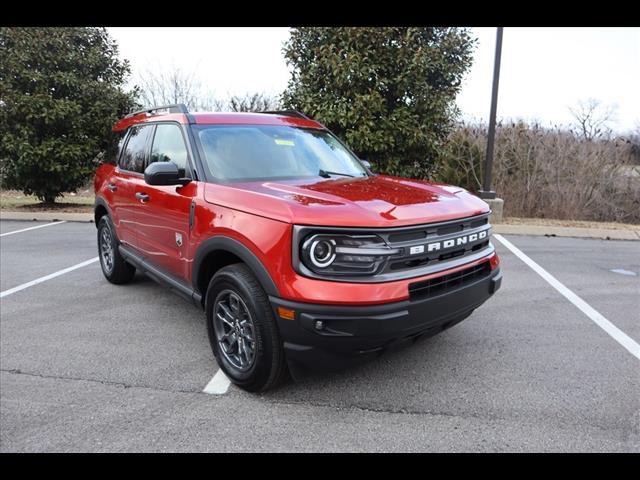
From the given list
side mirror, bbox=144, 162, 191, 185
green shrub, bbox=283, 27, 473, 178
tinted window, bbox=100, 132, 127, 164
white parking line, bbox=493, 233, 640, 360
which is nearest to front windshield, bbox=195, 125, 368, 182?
side mirror, bbox=144, 162, 191, 185

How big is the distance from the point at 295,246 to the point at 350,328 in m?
0.54

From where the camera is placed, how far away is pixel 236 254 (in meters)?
2.82

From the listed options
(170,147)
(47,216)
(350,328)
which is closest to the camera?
(350,328)

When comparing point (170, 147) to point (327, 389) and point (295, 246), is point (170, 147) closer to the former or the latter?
point (295, 246)

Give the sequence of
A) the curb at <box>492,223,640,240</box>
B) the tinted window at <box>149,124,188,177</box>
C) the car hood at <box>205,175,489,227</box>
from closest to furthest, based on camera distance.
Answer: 1. the car hood at <box>205,175,489,227</box>
2. the tinted window at <box>149,124,188,177</box>
3. the curb at <box>492,223,640,240</box>

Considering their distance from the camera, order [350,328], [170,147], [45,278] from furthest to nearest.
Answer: [45,278], [170,147], [350,328]

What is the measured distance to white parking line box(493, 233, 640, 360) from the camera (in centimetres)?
369

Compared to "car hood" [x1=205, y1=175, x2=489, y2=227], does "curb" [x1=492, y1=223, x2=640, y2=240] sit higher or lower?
lower

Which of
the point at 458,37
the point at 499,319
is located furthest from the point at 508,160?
the point at 499,319

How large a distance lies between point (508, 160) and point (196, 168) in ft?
32.3

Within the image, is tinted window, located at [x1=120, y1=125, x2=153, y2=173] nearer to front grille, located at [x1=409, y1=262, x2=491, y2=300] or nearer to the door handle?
the door handle

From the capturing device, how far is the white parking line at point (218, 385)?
2.98 metres

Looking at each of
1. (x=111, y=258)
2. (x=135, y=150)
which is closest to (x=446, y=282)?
(x=135, y=150)

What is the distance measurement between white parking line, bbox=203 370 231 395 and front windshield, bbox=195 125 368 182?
140cm
